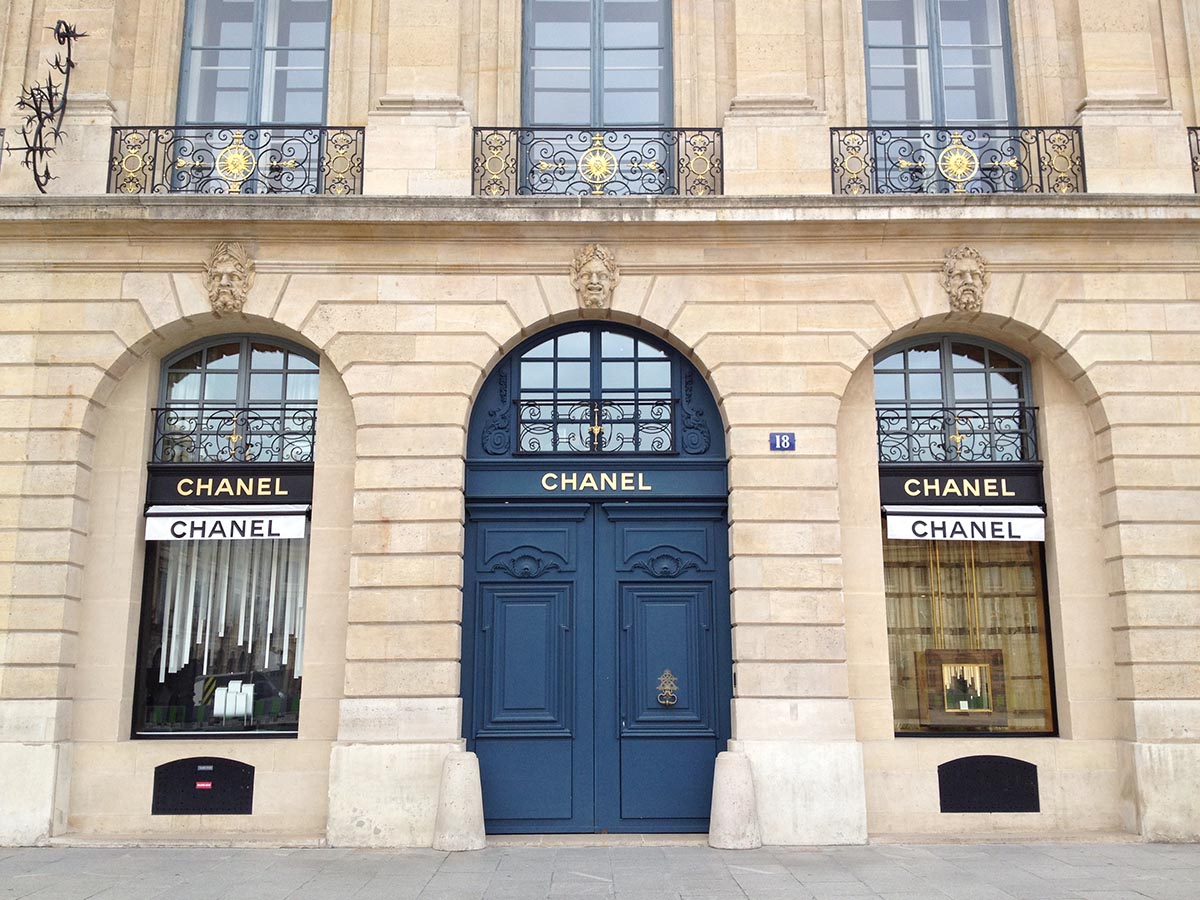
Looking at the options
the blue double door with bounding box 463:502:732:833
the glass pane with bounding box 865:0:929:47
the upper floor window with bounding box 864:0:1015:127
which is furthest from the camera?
the glass pane with bounding box 865:0:929:47

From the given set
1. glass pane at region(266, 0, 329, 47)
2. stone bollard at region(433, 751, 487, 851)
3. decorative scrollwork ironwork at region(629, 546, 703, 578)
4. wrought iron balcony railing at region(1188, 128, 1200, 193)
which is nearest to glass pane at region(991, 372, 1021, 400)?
wrought iron balcony railing at region(1188, 128, 1200, 193)

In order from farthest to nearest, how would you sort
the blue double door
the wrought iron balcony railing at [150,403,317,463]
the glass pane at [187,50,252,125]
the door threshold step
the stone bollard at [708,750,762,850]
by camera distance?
1. the glass pane at [187,50,252,125]
2. the wrought iron balcony railing at [150,403,317,463]
3. the blue double door
4. the door threshold step
5. the stone bollard at [708,750,762,850]

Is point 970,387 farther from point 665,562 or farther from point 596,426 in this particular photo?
point 596,426

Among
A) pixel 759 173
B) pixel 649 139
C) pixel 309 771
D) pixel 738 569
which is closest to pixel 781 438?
pixel 738 569

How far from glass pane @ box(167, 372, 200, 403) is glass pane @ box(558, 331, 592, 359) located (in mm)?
3922

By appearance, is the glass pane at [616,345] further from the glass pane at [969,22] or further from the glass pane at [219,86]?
the glass pane at [969,22]

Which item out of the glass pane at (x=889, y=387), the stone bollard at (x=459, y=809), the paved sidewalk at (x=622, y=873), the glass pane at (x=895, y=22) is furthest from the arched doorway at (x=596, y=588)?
the glass pane at (x=895, y=22)

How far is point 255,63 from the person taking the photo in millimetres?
12062

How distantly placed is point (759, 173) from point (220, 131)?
19.3 ft

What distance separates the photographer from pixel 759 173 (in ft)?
36.8

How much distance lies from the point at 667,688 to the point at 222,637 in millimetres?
4637

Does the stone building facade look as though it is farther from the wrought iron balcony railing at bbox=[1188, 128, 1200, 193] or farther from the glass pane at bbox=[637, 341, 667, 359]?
the wrought iron balcony railing at bbox=[1188, 128, 1200, 193]

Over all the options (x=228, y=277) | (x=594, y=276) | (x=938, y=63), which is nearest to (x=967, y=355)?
(x=938, y=63)

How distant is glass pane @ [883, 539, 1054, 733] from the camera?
35.8 ft
